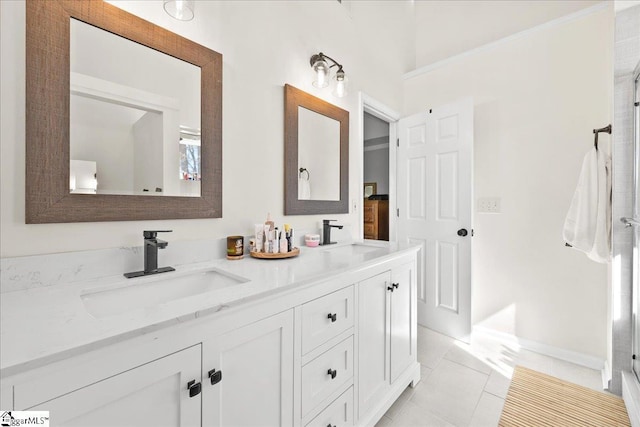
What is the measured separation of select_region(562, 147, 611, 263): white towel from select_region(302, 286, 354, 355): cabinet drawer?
5.47 ft

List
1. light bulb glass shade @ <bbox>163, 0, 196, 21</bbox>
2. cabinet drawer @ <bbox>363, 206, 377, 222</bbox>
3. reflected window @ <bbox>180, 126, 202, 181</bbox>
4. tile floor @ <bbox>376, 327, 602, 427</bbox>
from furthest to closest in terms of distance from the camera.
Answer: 1. cabinet drawer @ <bbox>363, 206, 377, 222</bbox>
2. tile floor @ <bbox>376, 327, 602, 427</bbox>
3. reflected window @ <bbox>180, 126, 202, 181</bbox>
4. light bulb glass shade @ <bbox>163, 0, 196, 21</bbox>

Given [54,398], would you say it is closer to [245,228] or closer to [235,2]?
[245,228]

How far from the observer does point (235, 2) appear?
137 cm

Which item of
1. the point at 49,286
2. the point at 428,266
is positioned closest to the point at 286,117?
the point at 49,286

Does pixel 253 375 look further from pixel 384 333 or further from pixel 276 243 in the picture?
pixel 384 333

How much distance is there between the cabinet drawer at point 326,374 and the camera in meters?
0.98

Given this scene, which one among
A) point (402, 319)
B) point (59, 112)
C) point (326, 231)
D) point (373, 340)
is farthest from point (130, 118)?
point (402, 319)

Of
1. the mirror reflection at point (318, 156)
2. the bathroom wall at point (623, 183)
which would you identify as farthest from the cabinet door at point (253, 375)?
the bathroom wall at point (623, 183)

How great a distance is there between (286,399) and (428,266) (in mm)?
1967

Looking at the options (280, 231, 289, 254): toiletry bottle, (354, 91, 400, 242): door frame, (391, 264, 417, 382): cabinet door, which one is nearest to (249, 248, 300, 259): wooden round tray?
(280, 231, 289, 254): toiletry bottle

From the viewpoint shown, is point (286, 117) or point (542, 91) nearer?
point (286, 117)

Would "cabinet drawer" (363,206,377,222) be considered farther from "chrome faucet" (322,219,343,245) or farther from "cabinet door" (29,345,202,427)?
"cabinet door" (29,345,202,427)

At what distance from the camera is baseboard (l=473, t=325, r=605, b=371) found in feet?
6.23

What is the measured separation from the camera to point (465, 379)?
1.79 metres
